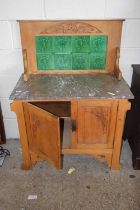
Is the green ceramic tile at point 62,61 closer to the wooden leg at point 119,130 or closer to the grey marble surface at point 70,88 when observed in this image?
the grey marble surface at point 70,88

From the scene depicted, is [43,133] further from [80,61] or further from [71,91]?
[80,61]

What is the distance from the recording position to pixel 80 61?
176 cm

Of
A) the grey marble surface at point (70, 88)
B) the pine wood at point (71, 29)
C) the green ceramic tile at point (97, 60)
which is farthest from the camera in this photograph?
the green ceramic tile at point (97, 60)

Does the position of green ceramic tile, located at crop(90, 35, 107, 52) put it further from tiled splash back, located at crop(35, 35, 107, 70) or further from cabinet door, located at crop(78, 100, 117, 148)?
cabinet door, located at crop(78, 100, 117, 148)

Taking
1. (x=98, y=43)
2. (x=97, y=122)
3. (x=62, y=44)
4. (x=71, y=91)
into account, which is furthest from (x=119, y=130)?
(x=62, y=44)

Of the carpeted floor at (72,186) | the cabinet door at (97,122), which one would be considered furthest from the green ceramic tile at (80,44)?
the carpeted floor at (72,186)

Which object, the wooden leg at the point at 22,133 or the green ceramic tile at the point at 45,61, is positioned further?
the green ceramic tile at the point at 45,61

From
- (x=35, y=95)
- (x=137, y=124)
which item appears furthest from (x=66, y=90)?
(x=137, y=124)

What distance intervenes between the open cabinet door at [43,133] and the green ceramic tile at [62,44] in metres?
0.55

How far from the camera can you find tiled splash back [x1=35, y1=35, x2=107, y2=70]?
1.68 meters

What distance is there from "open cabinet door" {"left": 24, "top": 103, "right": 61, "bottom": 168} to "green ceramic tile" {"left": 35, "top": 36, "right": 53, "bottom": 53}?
52 centimetres

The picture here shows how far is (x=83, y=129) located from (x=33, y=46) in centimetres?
78

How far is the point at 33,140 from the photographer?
5.35 feet

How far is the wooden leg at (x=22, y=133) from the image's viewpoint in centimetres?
149
